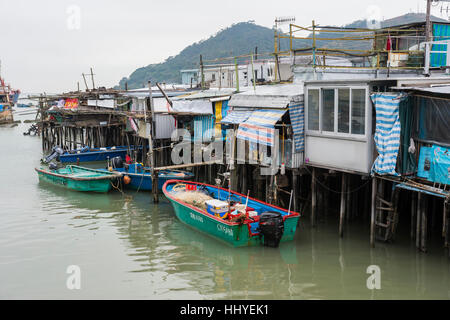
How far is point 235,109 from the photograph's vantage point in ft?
56.5

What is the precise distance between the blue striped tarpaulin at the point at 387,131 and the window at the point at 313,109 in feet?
6.60

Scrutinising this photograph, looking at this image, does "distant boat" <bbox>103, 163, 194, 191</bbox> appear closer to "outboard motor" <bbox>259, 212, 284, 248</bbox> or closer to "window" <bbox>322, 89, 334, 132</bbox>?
"outboard motor" <bbox>259, 212, 284, 248</bbox>

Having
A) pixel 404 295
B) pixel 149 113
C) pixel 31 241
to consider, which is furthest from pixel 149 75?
pixel 404 295

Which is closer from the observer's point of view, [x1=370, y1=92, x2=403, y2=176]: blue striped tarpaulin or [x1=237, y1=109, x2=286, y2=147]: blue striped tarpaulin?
[x1=370, y1=92, x2=403, y2=176]: blue striped tarpaulin

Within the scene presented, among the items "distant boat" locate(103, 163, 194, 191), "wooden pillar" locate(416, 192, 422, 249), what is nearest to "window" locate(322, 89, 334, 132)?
"wooden pillar" locate(416, 192, 422, 249)

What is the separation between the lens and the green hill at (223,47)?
82594 mm

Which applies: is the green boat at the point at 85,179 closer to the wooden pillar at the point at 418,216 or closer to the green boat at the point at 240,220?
the green boat at the point at 240,220

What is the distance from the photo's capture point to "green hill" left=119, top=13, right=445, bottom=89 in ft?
271

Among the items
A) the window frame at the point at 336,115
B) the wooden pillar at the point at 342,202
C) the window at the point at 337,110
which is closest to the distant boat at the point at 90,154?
the window frame at the point at 336,115

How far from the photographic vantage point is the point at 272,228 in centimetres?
1234

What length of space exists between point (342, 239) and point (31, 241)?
32.0ft

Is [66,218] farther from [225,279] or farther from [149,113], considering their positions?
[225,279]

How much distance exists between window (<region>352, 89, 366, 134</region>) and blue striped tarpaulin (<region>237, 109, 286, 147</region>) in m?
2.69

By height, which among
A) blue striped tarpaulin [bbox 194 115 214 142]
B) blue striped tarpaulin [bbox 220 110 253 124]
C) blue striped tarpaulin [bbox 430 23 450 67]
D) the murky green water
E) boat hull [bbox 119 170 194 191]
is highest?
blue striped tarpaulin [bbox 430 23 450 67]
